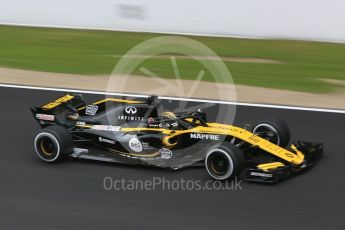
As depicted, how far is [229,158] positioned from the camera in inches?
274

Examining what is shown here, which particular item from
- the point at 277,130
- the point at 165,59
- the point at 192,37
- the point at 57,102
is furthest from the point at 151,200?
the point at 192,37

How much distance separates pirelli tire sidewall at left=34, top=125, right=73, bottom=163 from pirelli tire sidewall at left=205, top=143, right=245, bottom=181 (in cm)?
179

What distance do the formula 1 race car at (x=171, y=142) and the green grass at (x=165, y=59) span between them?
458 cm

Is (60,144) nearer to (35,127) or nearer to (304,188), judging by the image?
(35,127)

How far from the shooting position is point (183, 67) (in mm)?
13766

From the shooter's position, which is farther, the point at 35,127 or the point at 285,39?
the point at 285,39

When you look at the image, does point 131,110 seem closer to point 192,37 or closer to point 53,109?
point 53,109

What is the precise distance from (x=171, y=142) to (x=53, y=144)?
1453mm

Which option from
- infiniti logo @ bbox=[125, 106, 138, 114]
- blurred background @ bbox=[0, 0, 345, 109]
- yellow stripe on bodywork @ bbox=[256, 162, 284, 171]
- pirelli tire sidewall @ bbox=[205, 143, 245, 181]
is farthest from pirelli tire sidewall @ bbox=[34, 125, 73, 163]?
blurred background @ bbox=[0, 0, 345, 109]

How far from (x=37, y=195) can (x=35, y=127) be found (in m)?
2.60

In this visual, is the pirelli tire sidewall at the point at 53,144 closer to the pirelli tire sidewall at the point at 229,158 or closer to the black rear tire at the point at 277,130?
the pirelli tire sidewall at the point at 229,158

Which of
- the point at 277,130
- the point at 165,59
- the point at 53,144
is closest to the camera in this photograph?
the point at 53,144

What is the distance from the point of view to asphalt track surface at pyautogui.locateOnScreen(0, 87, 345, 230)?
6320 mm

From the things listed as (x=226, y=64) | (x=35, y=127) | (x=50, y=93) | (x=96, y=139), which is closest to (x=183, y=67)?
(x=226, y=64)
